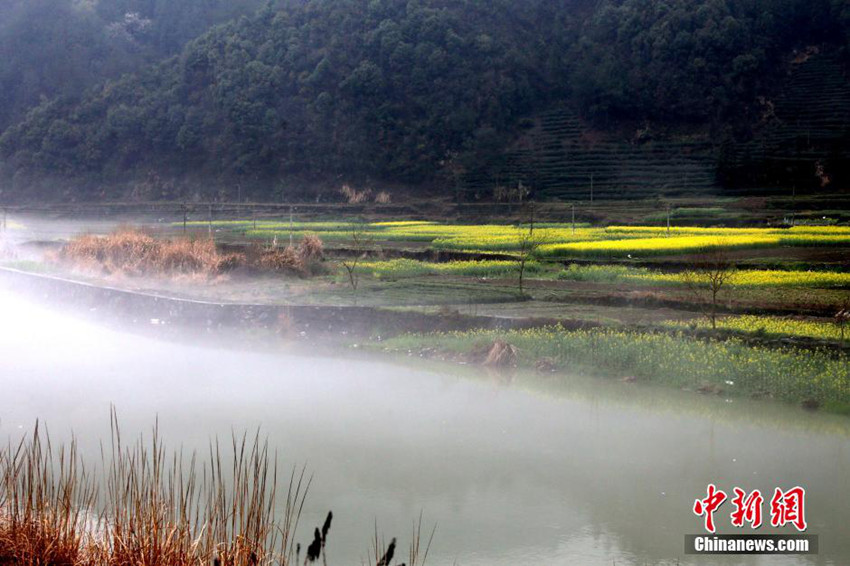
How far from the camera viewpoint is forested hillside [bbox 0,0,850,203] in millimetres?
34688

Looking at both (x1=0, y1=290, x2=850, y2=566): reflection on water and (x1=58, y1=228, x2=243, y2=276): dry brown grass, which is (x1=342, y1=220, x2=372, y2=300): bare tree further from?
(x1=0, y1=290, x2=850, y2=566): reflection on water

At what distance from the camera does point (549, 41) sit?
42719mm

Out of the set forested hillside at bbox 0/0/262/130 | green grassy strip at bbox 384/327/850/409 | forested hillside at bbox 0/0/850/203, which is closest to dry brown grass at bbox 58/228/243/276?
green grassy strip at bbox 384/327/850/409

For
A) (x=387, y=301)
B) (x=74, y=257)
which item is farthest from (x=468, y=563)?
(x=74, y=257)

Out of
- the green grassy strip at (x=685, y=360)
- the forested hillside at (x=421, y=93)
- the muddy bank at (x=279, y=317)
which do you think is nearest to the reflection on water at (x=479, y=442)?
the green grassy strip at (x=685, y=360)

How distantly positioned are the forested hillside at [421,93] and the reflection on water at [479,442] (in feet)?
77.5

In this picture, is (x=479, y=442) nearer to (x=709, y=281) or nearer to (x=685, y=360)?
(x=685, y=360)

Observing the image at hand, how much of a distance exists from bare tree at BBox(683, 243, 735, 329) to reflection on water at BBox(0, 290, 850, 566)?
113 inches

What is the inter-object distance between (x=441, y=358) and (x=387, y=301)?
11.0 ft

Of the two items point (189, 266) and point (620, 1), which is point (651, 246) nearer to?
point (189, 266)

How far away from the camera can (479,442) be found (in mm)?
A: 7719

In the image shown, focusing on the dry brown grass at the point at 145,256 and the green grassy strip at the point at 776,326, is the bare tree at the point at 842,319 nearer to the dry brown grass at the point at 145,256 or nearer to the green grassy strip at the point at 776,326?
the green grassy strip at the point at 776,326

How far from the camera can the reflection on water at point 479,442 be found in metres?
5.86

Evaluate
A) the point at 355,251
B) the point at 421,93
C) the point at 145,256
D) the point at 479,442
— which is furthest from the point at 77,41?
the point at 479,442
